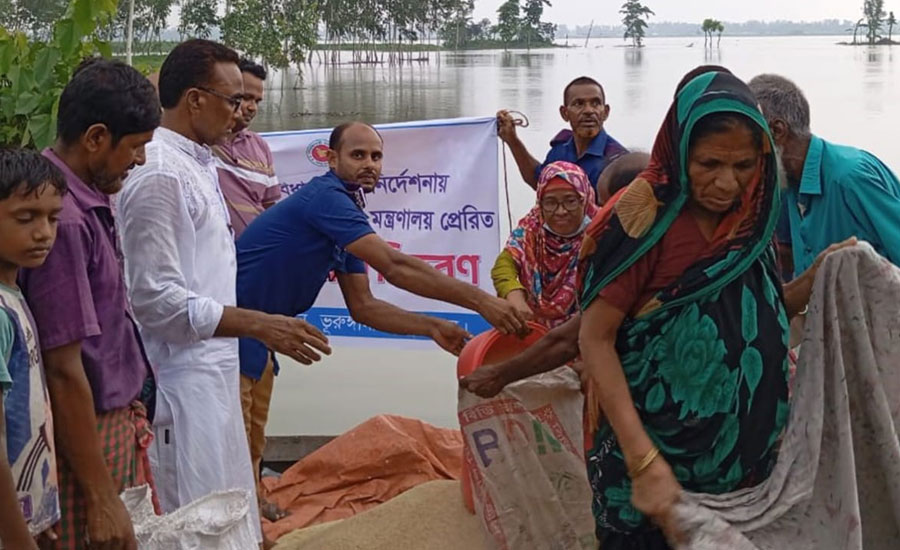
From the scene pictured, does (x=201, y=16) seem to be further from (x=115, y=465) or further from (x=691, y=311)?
(x=691, y=311)

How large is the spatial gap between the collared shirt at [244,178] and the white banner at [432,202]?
1062 mm

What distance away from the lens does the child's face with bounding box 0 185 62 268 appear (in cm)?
203

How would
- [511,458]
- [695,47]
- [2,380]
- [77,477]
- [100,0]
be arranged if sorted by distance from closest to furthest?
[2,380], [77,477], [511,458], [100,0], [695,47]

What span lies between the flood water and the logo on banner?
152 cm

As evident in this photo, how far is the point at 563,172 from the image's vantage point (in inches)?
146

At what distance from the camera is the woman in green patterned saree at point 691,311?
208 centimetres

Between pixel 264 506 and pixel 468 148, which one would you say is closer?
pixel 264 506

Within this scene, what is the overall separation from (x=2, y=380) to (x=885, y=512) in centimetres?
182

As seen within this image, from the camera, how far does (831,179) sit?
3174 mm

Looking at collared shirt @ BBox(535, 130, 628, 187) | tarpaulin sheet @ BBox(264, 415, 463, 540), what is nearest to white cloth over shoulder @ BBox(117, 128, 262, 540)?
tarpaulin sheet @ BBox(264, 415, 463, 540)

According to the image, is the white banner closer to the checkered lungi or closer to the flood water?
the flood water

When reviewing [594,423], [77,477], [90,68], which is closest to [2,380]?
[77,477]

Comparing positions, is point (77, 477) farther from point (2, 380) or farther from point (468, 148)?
point (468, 148)

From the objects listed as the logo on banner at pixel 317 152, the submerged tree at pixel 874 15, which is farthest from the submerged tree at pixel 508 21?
the logo on banner at pixel 317 152
